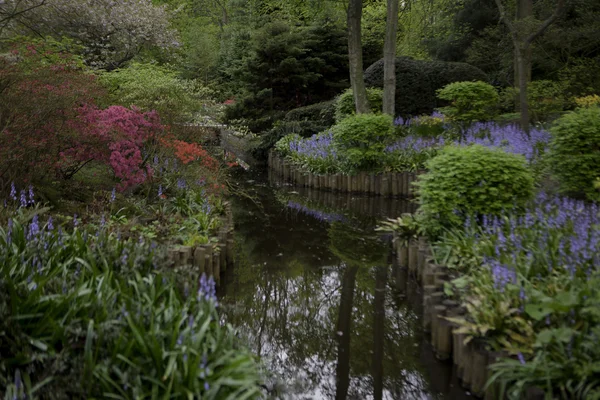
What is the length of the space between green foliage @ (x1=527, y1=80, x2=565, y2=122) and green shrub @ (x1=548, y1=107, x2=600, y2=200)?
257 inches

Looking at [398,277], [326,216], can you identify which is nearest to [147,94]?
[326,216]

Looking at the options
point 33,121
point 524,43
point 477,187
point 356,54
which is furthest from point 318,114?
point 33,121

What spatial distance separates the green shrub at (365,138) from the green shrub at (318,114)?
5914 mm

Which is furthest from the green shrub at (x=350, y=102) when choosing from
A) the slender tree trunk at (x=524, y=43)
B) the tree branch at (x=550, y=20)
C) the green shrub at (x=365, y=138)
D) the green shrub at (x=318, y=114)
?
the tree branch at (x=550, y=20)

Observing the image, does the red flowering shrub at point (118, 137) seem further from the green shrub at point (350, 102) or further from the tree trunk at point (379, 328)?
the green shrub at point (350, 102)

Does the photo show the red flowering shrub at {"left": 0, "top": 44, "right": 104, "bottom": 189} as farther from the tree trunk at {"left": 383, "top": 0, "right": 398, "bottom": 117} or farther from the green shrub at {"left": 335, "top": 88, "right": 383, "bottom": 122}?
the green shrub at {"left": 335, "top": 88, "right": 383, "bottom": 122}

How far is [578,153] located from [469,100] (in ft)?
23.1

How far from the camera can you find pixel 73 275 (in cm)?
410

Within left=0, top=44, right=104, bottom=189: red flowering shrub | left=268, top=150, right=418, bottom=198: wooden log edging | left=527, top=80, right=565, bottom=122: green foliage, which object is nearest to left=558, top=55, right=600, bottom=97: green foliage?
left=527, top=80, right=565, bottom=122: green foliage

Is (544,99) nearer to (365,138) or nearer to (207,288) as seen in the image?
(365,138)

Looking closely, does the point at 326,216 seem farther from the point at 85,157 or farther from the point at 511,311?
the point at 511,311

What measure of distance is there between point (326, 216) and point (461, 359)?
615 cm

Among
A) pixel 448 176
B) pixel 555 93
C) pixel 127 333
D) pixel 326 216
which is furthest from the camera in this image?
pixel 555 93

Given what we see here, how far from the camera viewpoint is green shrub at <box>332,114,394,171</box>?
39.0ft
